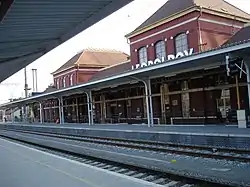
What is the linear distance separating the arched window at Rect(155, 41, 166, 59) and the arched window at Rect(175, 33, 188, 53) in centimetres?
161

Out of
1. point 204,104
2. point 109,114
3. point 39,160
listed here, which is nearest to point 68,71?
point 109,114

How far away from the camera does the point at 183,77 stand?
2581 cm

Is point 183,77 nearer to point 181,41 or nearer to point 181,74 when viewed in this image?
point 181,74

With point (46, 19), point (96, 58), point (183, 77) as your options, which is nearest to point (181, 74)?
point (183, 77)

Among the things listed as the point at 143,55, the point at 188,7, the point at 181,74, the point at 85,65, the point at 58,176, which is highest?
the point at 188,7

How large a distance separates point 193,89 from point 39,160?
1655cm

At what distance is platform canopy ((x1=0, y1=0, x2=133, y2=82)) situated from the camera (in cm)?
537

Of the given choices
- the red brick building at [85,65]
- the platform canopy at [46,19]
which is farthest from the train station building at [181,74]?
the platform canopy at [46,19]

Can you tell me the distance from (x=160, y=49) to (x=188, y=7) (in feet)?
16.1

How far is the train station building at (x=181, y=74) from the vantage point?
20875mm

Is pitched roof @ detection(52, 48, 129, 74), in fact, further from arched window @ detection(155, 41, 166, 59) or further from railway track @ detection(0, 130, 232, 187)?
railway track @ detection(0, 130, 232, 187)

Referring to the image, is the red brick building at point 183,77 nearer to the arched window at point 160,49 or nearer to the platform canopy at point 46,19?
the arched window at point 160,49

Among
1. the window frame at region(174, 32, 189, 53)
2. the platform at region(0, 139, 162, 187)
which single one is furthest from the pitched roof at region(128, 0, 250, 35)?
the platform at region(0, 139, 162, 187)

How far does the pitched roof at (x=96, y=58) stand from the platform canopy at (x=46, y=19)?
44925 mm
